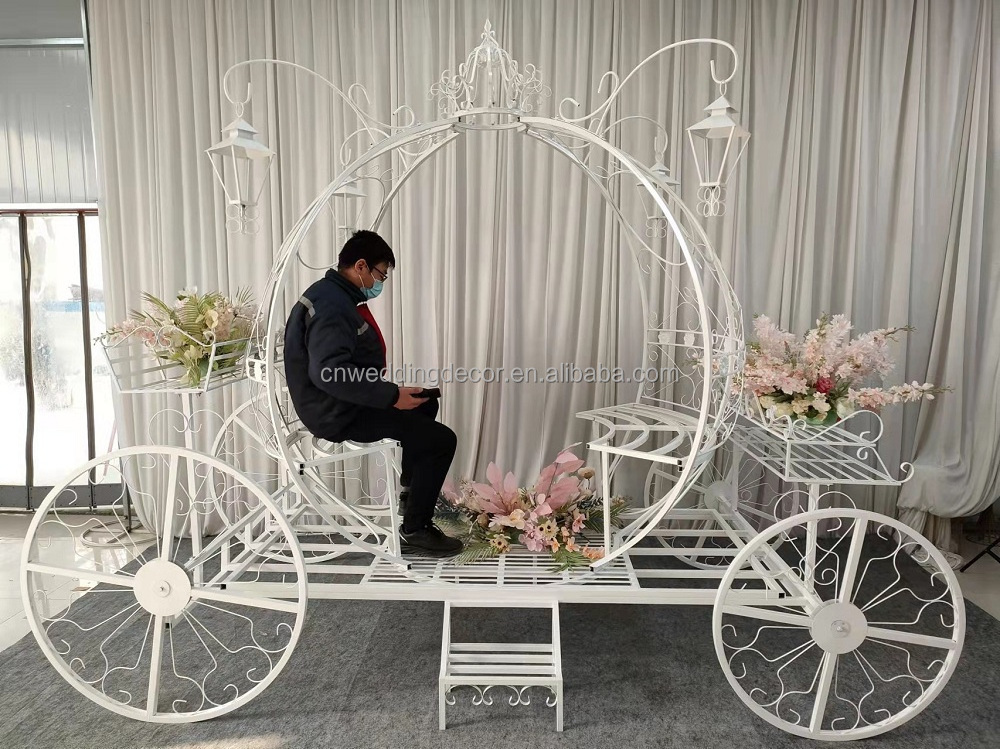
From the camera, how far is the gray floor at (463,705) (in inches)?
86.8

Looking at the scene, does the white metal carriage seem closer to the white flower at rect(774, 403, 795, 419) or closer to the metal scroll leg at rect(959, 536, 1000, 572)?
the white flower at rect(774, 403, 795, 419)

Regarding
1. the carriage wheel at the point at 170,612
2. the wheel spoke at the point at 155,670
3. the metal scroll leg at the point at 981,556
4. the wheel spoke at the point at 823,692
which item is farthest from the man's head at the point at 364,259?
the metal scroll leg at the point at 981,556

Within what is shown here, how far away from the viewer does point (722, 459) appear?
12.9ft

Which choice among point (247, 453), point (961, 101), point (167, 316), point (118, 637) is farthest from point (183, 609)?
point (961, 101)

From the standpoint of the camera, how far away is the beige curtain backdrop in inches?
139

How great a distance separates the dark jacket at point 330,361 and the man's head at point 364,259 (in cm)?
4

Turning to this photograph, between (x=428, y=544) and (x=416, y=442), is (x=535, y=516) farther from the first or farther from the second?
(x=416, y=442)

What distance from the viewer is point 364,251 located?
258 centimetres

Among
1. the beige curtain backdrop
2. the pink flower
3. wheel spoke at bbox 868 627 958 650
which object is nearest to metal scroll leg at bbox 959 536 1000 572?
the beige curtain backdrop

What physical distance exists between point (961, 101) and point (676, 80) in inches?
56.9

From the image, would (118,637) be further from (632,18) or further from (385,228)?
(632,18)

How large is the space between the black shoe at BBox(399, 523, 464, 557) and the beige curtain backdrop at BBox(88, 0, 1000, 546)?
1104mm

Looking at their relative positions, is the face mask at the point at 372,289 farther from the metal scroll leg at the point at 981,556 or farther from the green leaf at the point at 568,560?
the metal scroll leg at the point at 981,556

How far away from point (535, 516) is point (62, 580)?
2415 mm
